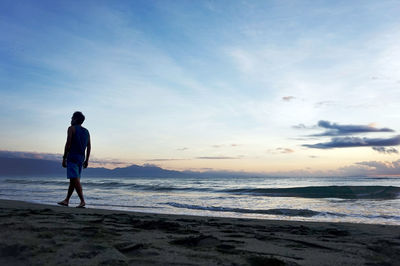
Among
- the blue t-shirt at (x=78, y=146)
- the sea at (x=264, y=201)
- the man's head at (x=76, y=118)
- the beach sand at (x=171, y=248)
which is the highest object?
the man's head at (x=76, y=118)

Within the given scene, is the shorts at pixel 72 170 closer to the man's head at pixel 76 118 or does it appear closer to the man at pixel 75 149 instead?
the man at pixel 75 149

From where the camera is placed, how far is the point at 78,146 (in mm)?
5855

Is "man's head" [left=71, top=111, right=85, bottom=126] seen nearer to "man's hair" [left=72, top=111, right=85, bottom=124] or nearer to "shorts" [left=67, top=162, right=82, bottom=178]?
"man's hair" [left=72, top=111, right=85, bottom=124]

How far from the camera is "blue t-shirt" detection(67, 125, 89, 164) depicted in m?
5.82

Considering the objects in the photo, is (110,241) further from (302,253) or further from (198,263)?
(302,253)

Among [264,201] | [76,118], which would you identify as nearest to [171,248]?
[76,118]

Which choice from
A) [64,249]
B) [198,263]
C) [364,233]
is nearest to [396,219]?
[364,233]

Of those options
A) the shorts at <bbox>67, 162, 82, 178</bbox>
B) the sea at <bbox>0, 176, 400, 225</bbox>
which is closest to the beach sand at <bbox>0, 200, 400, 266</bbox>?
the shorts at <bbox>67, 162, 82, 178</bbox>

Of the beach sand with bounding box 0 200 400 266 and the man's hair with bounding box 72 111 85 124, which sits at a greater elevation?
the man's hair with bounding box 72 111 85 124

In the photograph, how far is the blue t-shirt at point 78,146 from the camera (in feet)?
19.1

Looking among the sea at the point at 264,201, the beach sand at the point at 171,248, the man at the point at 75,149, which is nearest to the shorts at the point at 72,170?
the man at the point at 75,149

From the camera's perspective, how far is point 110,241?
2527 millimetres

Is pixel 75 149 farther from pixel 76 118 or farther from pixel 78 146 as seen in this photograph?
pixel 76 118

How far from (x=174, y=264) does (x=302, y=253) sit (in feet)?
3.88
